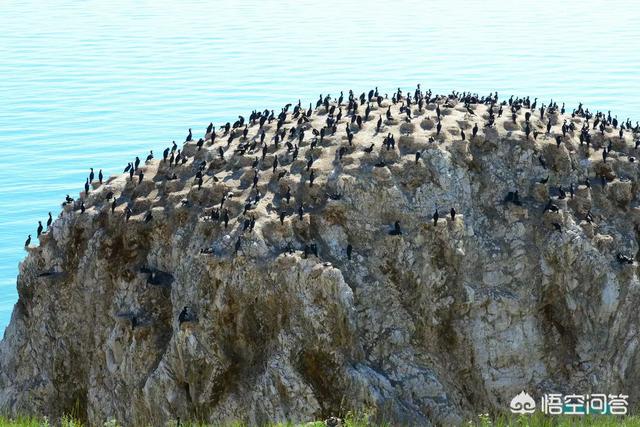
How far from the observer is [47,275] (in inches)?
1580

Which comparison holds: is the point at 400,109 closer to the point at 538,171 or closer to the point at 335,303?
the point at 538,171

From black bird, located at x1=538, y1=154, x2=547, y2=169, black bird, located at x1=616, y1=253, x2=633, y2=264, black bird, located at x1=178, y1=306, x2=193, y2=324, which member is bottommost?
black bird, located at x1=178, y1=306, x2=193, y2=324

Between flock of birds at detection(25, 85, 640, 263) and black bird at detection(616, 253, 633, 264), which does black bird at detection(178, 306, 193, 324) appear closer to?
flock of birds at detection(25, 85, 640, 263)

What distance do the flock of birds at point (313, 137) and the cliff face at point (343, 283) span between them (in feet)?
0.55

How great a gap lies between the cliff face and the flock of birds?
0.17 meters

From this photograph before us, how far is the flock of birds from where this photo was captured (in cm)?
3759

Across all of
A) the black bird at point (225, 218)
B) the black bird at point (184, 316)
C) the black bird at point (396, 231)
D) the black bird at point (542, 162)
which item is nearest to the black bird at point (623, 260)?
the black bird at point (542, 162)

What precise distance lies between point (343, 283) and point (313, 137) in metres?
7.92

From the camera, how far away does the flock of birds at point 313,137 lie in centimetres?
3759

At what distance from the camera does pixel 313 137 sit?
4019cm

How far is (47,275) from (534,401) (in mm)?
18519

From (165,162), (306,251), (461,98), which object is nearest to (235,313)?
(306,251)

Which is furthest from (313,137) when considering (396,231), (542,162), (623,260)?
(623,260)

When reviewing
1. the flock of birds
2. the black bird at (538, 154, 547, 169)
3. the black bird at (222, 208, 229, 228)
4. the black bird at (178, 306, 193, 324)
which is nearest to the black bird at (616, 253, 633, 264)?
the flock of birds
